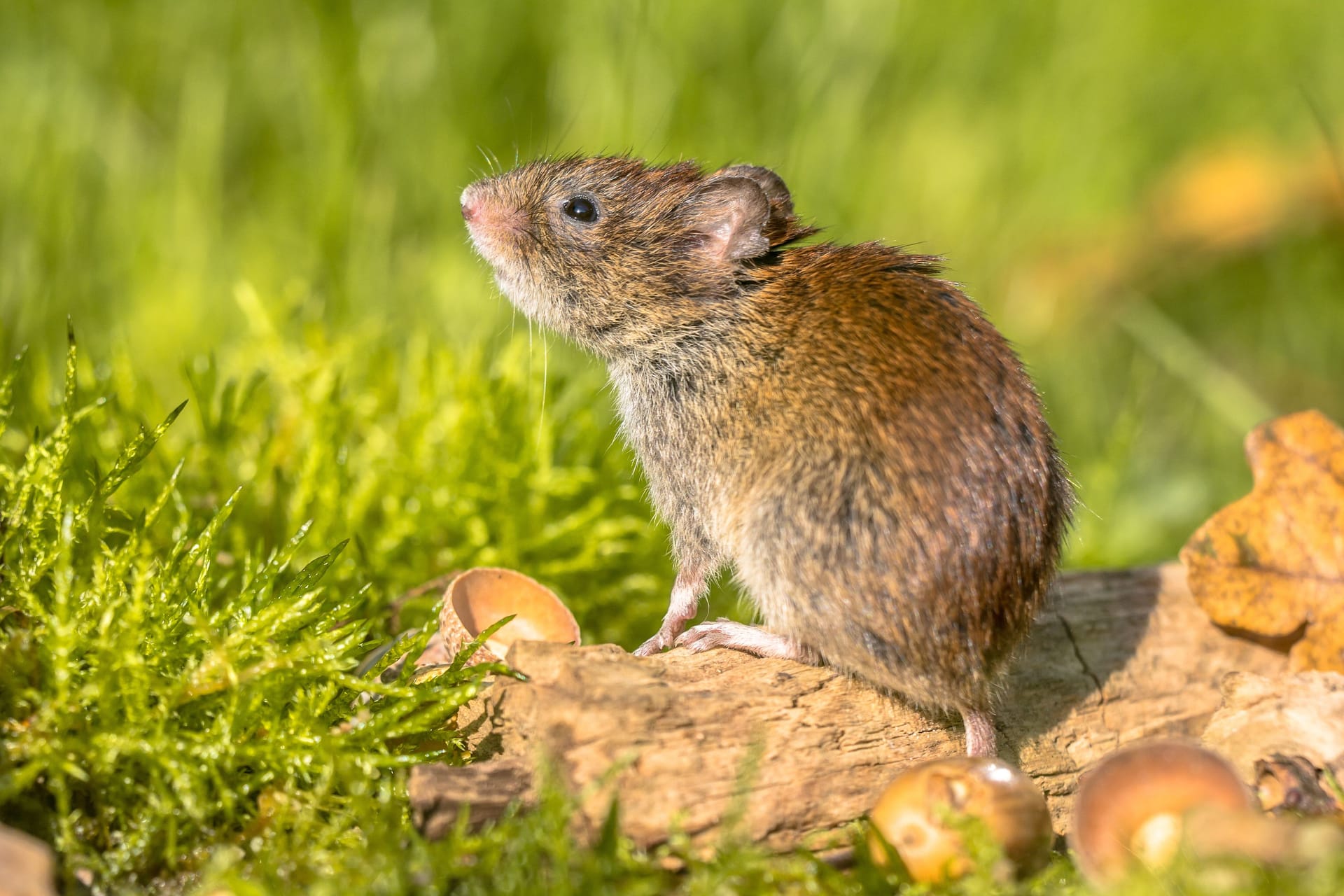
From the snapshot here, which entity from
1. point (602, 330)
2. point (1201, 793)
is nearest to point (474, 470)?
point (602, 330)

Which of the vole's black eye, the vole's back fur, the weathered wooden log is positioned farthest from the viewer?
the vole's black eye

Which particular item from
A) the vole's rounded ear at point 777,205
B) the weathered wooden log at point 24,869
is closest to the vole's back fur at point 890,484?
the vole's rounded ear at point 777,205

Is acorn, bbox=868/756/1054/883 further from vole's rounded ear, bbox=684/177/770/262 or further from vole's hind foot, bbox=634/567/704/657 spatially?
vole's rounded ear, bbox=684/177/770/262

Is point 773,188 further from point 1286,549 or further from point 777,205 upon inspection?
point 1286,549

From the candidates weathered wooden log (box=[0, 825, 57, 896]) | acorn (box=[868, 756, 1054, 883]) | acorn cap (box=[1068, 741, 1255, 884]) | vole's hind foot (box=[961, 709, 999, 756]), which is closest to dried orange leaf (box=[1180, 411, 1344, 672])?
vole's hind foot (box=[961, 709, 999, 756])

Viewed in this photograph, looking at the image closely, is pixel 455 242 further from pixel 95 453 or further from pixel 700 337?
pixel 700 337

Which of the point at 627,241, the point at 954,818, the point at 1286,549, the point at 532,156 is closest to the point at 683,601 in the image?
Answer: the point at 627,241
